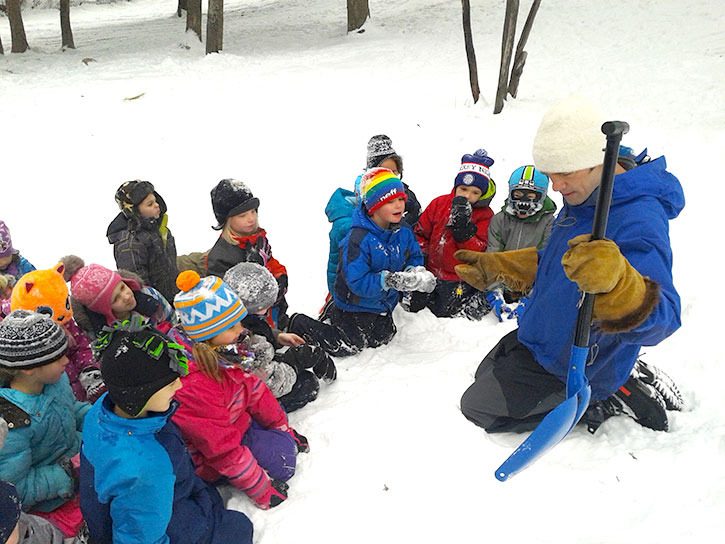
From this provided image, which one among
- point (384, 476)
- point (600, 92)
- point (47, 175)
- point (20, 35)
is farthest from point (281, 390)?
point (20, 35)

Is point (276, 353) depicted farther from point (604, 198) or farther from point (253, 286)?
point (604, 198)

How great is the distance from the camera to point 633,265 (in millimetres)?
2314

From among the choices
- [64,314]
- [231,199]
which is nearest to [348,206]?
[231,199]

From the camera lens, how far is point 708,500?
2.46 metres

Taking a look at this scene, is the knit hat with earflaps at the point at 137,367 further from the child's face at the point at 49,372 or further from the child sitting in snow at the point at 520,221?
the child sitting in snow at the point at 520,221

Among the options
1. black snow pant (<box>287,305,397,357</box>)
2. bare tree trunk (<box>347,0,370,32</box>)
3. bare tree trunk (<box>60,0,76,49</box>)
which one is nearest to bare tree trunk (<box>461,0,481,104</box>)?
black snow pant (<box>287,305,397,357</box>)

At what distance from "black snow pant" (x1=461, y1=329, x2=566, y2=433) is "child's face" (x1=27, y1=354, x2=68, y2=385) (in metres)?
2.11

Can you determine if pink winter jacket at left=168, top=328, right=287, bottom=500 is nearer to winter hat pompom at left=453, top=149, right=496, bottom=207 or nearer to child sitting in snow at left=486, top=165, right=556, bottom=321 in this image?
child sitting in snow at left=486, top=165, right=556, bottom=321

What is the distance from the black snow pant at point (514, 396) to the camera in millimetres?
3107

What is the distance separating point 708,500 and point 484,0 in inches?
638

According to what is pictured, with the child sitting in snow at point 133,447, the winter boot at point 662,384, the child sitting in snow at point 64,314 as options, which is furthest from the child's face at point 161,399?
the winter boot at point 662,384

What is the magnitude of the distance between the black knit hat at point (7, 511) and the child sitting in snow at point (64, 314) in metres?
1.16

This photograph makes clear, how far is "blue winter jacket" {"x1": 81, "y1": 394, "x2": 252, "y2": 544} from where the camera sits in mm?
2162

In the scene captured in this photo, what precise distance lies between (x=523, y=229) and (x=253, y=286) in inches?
91.0
